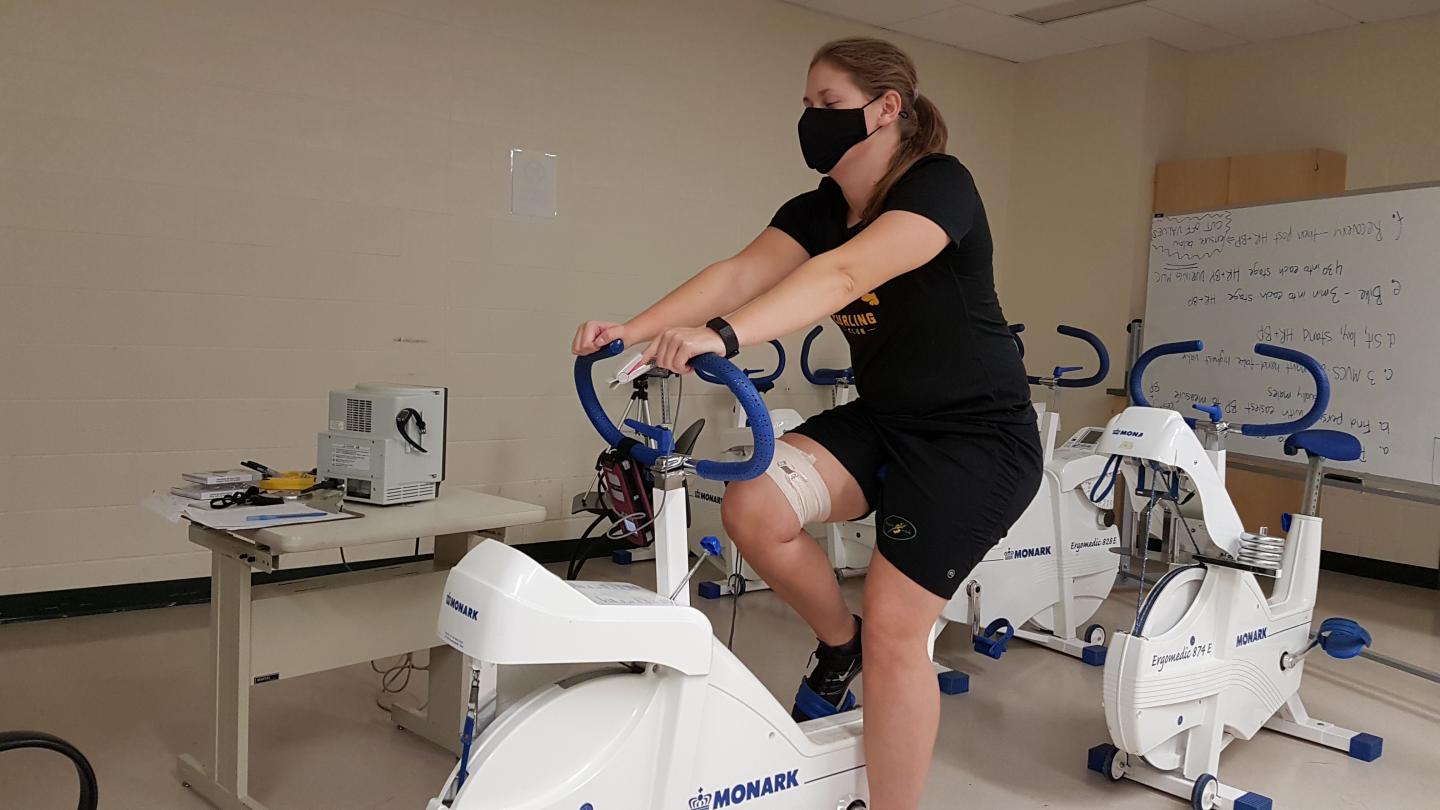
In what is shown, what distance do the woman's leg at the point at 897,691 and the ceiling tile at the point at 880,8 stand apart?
452 cm

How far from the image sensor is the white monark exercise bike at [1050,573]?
3.71 meters

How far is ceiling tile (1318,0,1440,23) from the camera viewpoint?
538 cm

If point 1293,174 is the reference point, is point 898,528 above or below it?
below

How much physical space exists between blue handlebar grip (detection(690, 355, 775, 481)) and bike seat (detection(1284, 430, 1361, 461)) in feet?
6.84

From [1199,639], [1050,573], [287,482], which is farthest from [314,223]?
[1199,639]

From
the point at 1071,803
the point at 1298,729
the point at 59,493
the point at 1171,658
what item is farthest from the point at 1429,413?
the point at 59,493

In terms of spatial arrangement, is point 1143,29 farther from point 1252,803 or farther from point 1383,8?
point 1252,803

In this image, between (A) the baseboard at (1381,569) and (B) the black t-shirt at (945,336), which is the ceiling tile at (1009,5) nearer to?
(A) the baseboard at (1381,569)

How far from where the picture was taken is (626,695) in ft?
5.70

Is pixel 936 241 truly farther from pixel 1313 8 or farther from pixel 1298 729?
pixel 1313 8

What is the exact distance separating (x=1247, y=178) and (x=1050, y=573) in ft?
10.7

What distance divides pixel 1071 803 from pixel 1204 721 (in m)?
0.42

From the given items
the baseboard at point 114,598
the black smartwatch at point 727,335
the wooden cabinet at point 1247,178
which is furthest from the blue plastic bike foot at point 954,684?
the wooden cabinet at point 1247,178

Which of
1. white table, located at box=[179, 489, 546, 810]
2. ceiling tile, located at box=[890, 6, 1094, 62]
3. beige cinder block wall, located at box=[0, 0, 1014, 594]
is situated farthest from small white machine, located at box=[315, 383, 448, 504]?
ceiling tile, located at box=[890, 6, 1094, 62]
